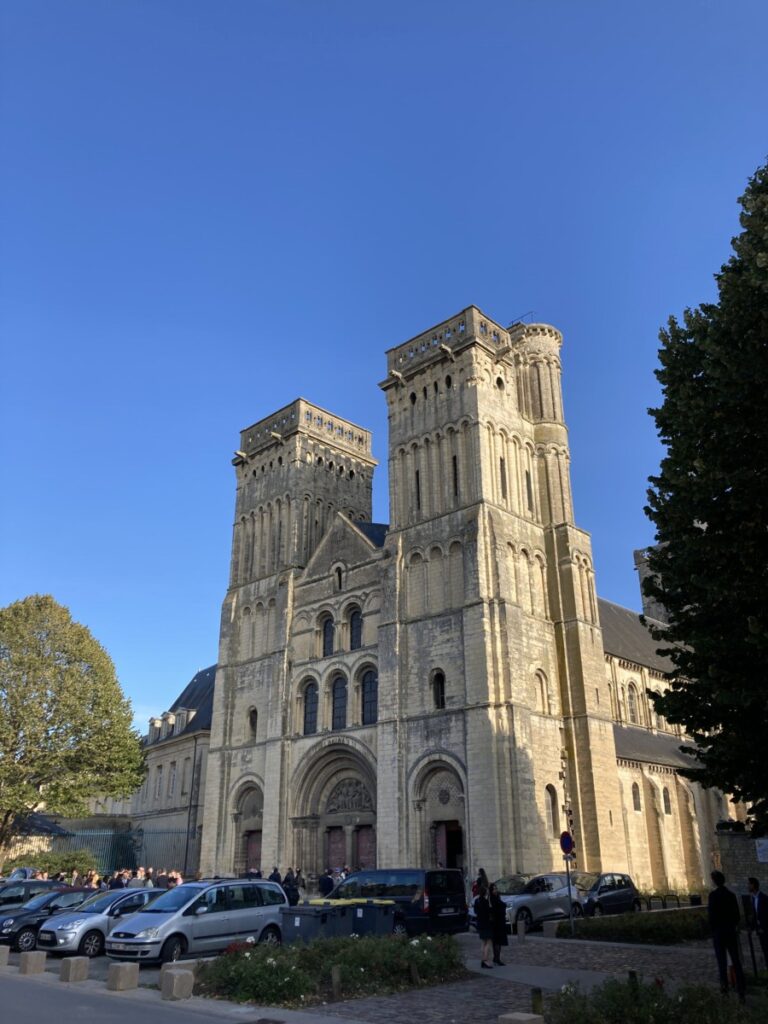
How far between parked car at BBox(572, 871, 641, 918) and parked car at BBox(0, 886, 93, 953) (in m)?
14.6

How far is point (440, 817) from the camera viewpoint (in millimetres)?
30094

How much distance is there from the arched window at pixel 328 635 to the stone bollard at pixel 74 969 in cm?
2339

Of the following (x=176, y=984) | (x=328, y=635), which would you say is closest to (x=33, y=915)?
(x=176, y=984)

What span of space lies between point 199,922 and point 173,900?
2.44 feet

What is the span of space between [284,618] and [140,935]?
24.0m

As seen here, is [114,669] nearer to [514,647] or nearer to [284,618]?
[284,618]

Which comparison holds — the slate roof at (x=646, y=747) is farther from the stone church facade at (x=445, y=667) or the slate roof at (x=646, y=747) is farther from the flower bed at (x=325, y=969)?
the flower bed at (x=325, y=969)

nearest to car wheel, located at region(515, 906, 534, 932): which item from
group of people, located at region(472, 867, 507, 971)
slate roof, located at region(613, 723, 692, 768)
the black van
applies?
the black van

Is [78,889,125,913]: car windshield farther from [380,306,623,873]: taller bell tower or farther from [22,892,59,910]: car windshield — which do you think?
[380,306,623,873]: taller bell tower

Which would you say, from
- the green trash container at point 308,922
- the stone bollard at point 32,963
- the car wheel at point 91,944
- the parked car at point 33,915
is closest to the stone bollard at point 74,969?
the stone bollard at point 32,963

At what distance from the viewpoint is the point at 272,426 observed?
45.8 metres

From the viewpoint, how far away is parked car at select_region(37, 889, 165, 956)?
17.6m

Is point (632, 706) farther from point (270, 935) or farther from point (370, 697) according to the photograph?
point (270, 935)

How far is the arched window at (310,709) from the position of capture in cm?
3694
